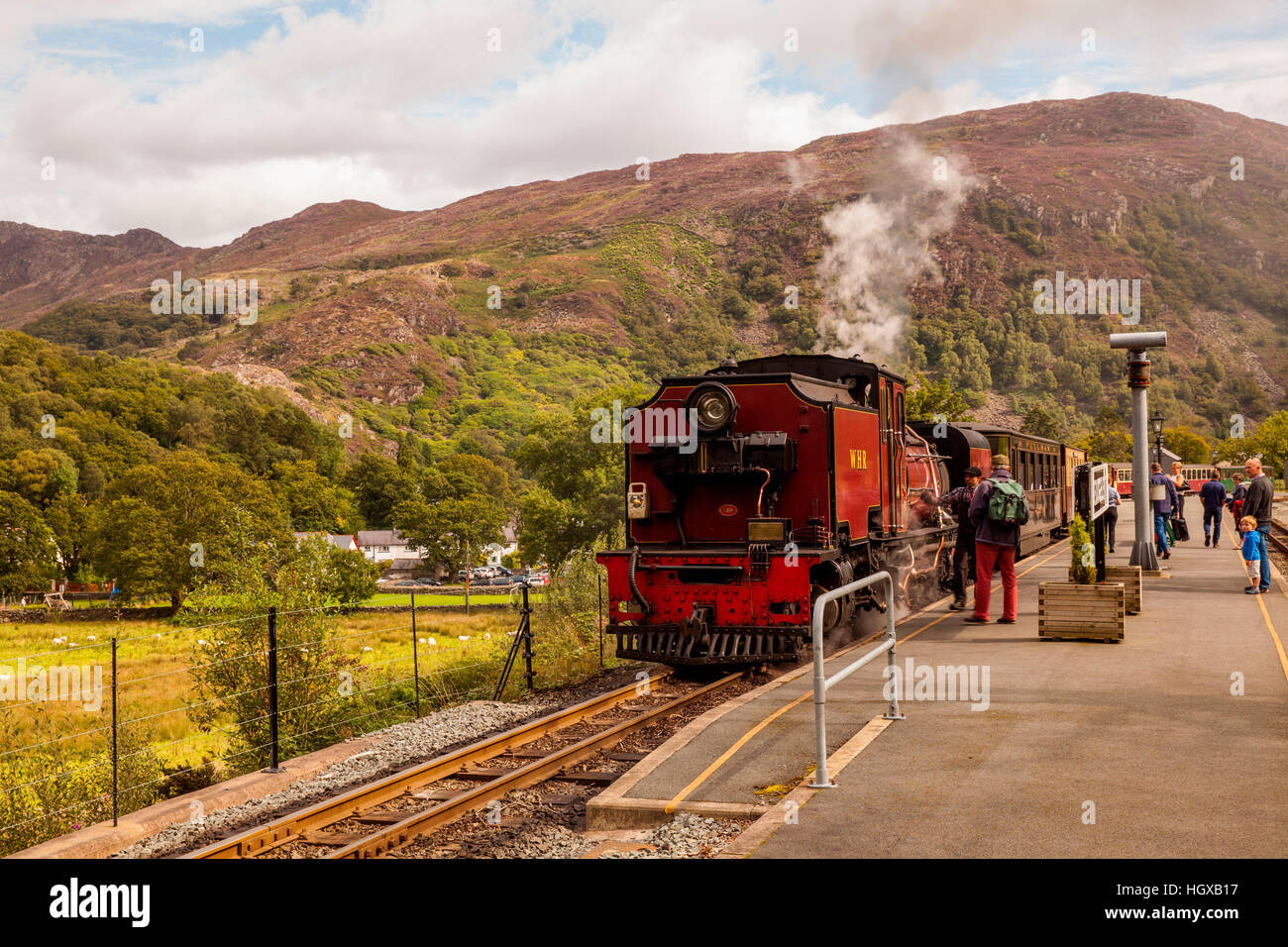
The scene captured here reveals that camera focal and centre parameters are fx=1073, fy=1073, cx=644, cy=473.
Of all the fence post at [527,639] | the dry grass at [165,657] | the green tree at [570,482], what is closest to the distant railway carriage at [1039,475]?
the dry grass at [165,657]

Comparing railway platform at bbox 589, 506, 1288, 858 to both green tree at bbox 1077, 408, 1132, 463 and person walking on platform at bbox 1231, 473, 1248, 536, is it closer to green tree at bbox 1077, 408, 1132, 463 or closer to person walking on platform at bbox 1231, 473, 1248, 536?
person walking on platform at bbox 1231, 473, 1248, 536

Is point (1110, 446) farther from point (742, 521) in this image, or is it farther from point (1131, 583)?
point (742, 521)

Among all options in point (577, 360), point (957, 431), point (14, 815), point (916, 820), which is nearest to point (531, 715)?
point (14, 815)

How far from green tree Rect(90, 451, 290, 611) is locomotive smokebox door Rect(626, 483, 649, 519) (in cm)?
6200

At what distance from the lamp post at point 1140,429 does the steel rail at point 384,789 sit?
407 inches

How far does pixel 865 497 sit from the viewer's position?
14.3 meters

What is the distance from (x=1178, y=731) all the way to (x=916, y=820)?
3.16 meters

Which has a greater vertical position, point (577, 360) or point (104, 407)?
point (577, 360)

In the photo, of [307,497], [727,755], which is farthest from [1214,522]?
[307,497]

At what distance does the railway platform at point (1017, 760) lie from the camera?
599cm

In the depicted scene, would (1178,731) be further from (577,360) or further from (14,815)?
(577,360)

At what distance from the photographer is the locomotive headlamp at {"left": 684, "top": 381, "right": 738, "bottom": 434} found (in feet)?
42.4

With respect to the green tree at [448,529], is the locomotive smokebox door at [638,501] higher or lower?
higher

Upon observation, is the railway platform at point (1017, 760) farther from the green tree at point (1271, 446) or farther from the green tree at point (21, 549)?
the green tree at point (21, 549)
